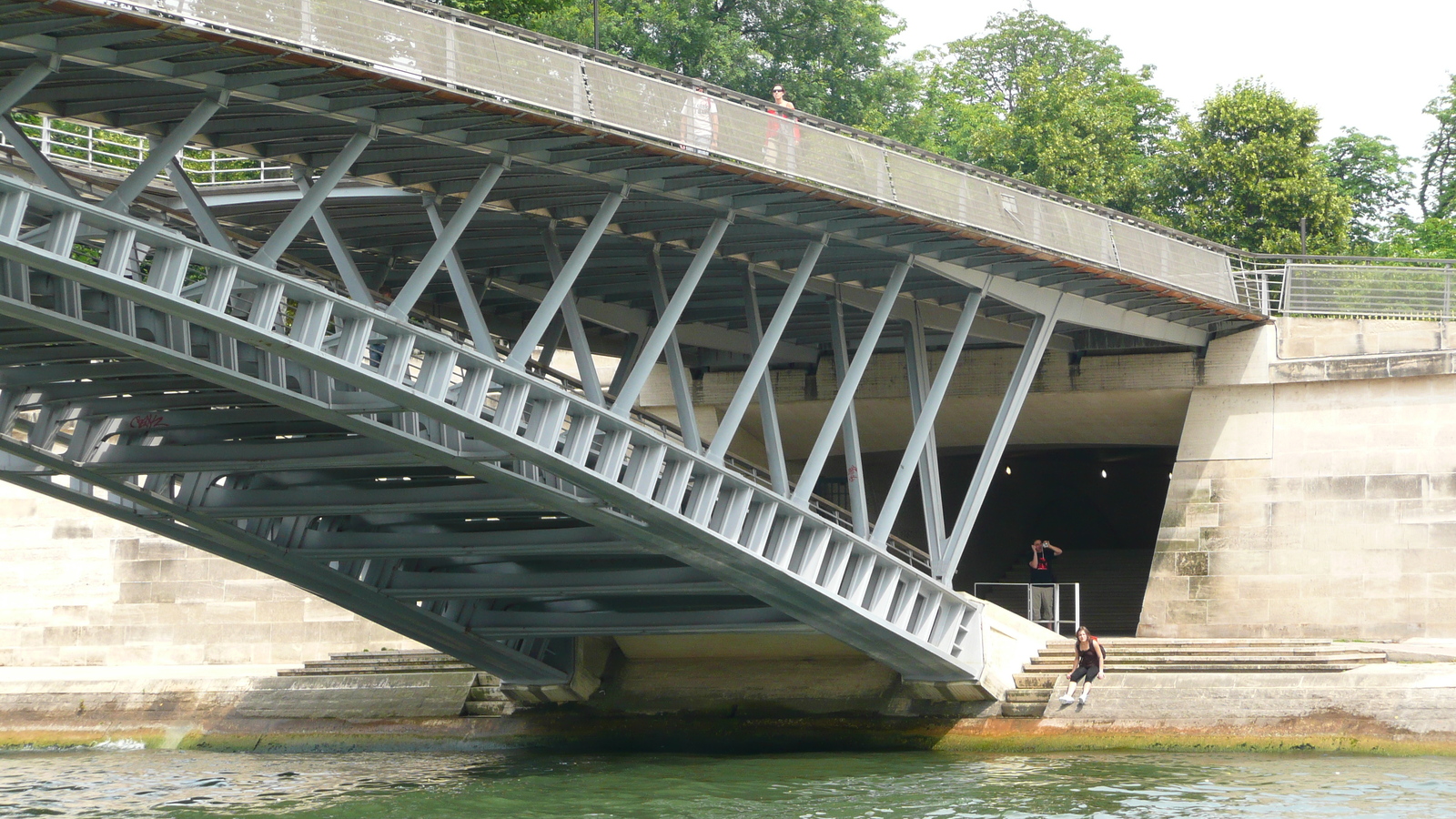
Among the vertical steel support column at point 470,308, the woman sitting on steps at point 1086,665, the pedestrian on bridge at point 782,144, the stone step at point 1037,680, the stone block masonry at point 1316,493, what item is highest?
the pedestrian on bridge at point 782,144

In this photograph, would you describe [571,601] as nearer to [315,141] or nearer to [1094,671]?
[1094,671]

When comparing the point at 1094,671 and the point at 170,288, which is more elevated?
the point at 170,288

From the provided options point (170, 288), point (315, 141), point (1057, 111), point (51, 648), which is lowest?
point (51, 648)

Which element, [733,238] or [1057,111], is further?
[1057,111]

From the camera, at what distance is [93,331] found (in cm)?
1503

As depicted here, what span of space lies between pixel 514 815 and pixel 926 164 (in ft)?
29.5

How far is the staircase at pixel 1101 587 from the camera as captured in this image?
34.6m

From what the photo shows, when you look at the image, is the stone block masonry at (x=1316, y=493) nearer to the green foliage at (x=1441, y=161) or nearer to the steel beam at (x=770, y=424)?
the steel beam at (x=770, y=424)

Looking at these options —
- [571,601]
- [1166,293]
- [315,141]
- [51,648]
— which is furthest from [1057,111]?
[315,141]

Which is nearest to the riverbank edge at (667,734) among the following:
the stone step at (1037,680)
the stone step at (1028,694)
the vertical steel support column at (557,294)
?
the stone step at (1028,694)

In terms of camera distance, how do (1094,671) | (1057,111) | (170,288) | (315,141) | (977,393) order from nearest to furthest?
(170,288) → (315,141) → (1094,671) → (977,393) → (1057,111)

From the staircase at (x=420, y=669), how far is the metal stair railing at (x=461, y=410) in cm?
682

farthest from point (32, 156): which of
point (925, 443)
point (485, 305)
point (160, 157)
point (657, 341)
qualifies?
point (925, 443)

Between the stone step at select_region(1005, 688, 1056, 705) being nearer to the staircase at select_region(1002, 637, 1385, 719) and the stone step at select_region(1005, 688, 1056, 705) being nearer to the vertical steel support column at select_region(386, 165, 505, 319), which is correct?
the staircase at select_region(1002, 637, 1385, 719)
